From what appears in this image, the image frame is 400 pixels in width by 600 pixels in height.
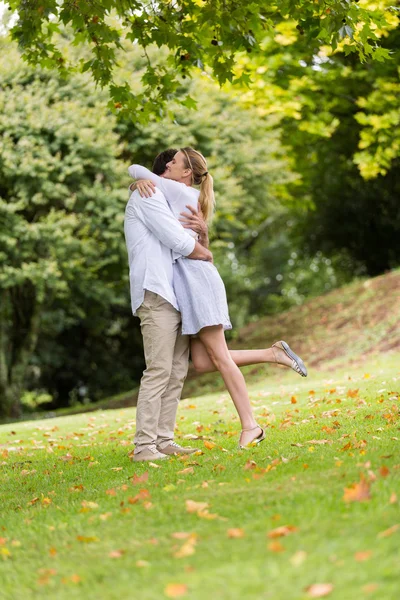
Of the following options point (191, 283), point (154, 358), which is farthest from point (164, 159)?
point (154, 358)

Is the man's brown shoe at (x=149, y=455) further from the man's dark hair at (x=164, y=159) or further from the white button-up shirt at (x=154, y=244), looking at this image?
the man's dark hair at (x=164, y=159)

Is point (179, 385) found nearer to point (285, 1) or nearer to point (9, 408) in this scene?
point (285, 1)

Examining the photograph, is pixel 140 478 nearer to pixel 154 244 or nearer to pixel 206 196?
pixel 154 244

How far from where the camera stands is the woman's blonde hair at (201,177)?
575 centimetres

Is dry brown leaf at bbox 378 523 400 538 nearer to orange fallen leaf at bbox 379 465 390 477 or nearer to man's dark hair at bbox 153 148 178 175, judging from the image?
orange fallen leaf at bbox 379 465 390 477

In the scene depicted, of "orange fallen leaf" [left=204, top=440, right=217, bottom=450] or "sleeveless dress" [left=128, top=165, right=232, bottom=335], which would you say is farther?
"orange fallen leaf" [left=204, top=440, right=217, bottom=450]

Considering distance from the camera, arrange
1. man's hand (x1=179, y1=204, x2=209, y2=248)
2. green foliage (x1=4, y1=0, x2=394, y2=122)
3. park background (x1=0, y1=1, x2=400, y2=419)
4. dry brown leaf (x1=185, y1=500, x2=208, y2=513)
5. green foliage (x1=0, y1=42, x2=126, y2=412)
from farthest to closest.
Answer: green foliage (x1=0, y1=42, x2=126, y2=412), park background (x1=0, y1=1, x2=400, y2=419), green foliage (x1=4, y1=0, x2=394, y2=122), man's hand (x1=179, y1=204, x2=209, y2=248), dry brown leaf (x1=185, y1=500, x2=208, y2=513)

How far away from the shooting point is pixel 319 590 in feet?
8.41

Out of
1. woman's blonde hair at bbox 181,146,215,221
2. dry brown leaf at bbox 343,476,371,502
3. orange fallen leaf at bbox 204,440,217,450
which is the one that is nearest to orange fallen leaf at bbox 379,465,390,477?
dry brown leaf at bbox 343,476,371,502

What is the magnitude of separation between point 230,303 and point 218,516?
876 inches

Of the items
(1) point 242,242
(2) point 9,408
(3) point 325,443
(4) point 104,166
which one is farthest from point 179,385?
(1) point 242,242

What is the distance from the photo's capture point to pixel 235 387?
18.5 ft

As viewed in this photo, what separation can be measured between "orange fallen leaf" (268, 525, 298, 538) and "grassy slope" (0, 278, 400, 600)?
41mm

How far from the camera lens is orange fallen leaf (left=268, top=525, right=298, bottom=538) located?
3195 millimetres
